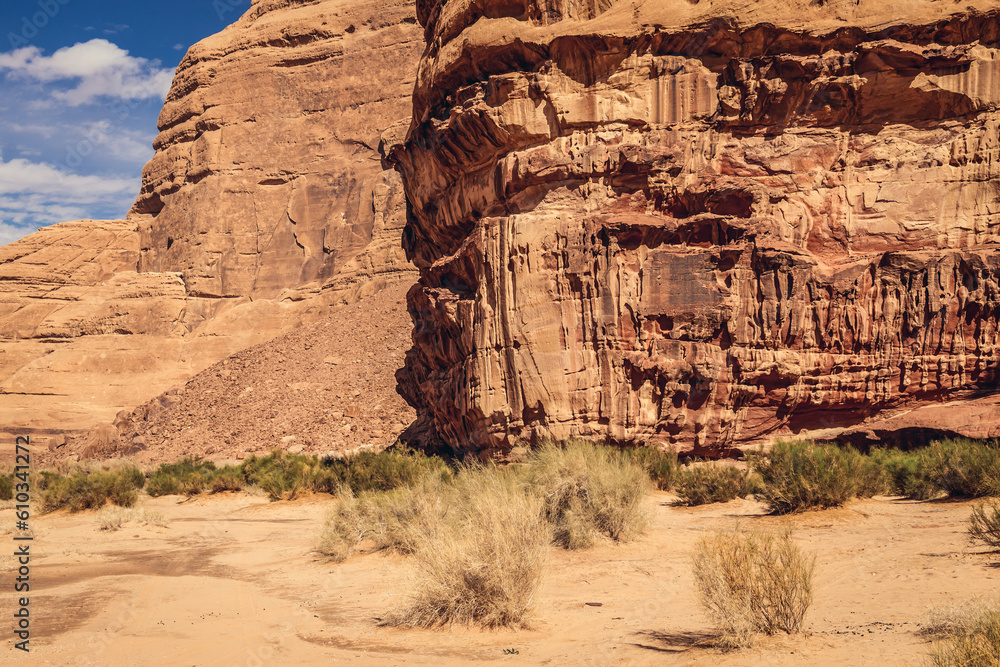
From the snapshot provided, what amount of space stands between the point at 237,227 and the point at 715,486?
54.9 meters

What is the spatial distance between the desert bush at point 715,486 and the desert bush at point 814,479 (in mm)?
666

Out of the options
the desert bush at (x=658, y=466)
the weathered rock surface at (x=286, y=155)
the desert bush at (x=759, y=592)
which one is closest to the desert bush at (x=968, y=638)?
the desert bush at (x=759, y=592)

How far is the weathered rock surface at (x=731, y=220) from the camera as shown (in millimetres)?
17781

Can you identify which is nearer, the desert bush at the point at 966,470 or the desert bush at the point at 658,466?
the desert bush at the point at 966,470

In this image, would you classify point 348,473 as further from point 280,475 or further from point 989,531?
point 989,531

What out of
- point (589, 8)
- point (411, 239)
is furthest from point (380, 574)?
point (411, 239)

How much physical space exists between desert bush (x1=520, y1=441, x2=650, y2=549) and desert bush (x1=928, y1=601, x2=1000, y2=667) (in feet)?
20.7

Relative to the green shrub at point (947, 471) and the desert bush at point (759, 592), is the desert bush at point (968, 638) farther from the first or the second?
the green shrub at point (947, 471)

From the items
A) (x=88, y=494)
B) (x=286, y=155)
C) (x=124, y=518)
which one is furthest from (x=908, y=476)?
(x=286, y=155)

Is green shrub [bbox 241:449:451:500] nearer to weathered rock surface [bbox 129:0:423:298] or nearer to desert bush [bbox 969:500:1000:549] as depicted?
desert bush [bbox 969:500:1000:549]

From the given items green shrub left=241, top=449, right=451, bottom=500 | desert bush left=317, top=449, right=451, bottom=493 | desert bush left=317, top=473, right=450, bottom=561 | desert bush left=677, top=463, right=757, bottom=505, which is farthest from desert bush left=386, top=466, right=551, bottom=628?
desert bush left=317, top=449, right=451, bottom=493

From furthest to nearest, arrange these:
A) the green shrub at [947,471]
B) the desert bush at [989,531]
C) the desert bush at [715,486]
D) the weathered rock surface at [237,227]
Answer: the weathered rock surface at [237,227] → the desert bush at [715,486] → the green shrub at [947,471] → the desert bush at [989,531]

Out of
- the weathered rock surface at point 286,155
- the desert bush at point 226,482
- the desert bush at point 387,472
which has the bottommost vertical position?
the desert bush at point 226,482

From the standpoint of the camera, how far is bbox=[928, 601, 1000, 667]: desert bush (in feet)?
15.0
